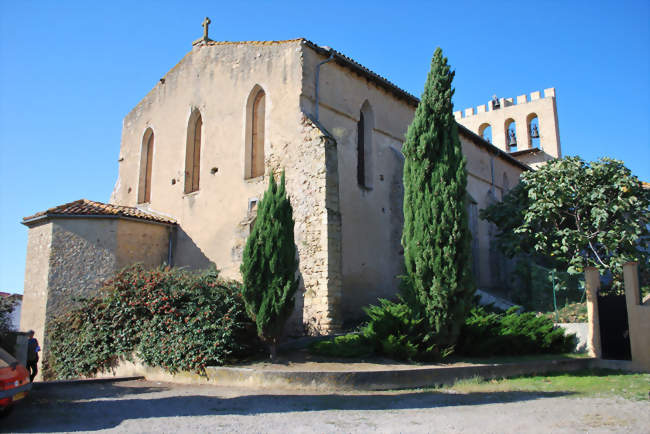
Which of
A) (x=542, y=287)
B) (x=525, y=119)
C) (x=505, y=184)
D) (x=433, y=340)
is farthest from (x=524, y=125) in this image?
(x=433, y=340)

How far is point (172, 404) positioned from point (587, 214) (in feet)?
46.3

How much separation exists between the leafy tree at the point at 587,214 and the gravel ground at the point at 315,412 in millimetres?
8576

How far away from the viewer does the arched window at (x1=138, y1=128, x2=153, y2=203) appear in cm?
1955

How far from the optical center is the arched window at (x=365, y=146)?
16.5m

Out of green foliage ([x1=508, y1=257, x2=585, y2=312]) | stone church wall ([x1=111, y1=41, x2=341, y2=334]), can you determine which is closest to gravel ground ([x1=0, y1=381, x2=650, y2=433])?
stone church wall ([x1=111, y1=41, x2=341, y2=334])

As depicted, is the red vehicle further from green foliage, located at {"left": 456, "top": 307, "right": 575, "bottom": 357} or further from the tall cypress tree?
green foliage, located at {"left": 456, "top": 307, "right": 575, "bottom": 357}

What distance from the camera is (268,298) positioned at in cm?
1038

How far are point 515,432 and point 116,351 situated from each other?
357 inches

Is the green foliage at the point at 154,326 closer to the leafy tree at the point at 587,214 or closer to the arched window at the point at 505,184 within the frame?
the leafy tree at the point at 587,214

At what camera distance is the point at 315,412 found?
23.3 feet

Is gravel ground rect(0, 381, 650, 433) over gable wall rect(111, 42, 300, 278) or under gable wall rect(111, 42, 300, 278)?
under

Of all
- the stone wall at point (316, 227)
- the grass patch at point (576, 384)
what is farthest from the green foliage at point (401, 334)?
the stone wall at point (316, 227)

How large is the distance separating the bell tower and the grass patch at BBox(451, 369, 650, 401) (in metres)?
26.4

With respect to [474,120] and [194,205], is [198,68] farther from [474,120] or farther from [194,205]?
[474,120]
